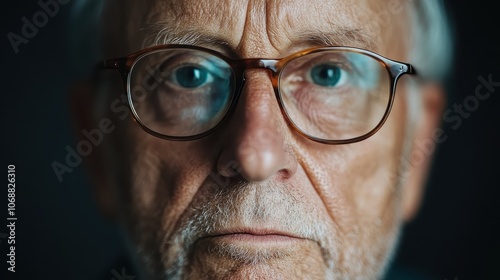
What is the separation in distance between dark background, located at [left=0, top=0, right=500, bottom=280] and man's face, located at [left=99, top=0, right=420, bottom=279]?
211 millimetres

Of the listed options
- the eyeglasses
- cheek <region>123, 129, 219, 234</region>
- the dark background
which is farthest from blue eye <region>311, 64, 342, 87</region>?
the dark background

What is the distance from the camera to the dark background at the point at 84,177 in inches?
43.7

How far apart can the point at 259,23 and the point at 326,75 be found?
15cm

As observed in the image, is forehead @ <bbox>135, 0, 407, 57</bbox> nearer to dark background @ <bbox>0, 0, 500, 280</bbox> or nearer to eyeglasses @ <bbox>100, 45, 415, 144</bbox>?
eyeglasses @ <bbox>100, 45, 415, 144</bbox>

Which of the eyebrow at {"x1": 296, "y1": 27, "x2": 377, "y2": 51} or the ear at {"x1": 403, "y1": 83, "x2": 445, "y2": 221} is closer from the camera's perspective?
the eyebrow at {"x1": 296, "y1": 27, "x2": 377, "y2": 51}

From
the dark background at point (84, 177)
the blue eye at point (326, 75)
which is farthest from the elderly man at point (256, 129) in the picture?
the dark background at point (84, 177)

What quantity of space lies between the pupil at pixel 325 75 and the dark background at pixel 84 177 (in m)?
0.34

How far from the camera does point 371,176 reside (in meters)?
1.03

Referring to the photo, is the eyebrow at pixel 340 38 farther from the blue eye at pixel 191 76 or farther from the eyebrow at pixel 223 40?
the blue eye at pixel 191 76

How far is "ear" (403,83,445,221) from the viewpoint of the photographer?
1.15 metres

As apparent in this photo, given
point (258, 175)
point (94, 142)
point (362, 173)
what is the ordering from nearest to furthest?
point (258, 175) < point (362, 173) < point (94, 142)

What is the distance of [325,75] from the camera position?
979 mm

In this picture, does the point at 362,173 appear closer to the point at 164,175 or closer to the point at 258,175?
the point at 258,175

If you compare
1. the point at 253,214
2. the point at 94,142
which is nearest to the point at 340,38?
the point at 253,214
